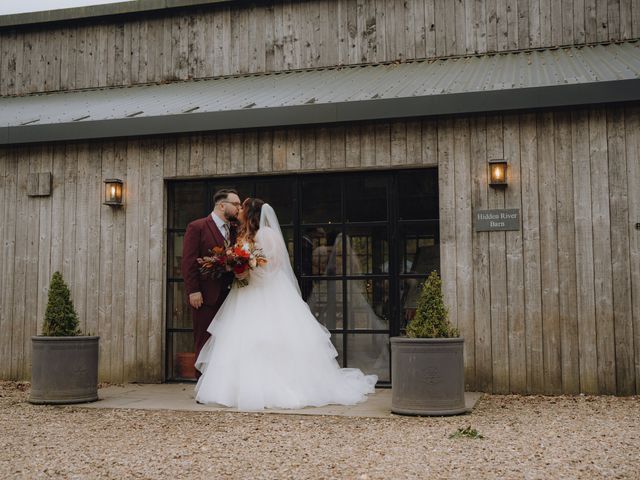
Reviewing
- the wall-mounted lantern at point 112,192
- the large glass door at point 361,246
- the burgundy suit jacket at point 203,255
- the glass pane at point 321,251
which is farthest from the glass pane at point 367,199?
the wall-mounted lantern at point 112,192

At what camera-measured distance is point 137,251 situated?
880 cm

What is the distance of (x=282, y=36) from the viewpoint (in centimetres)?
1037

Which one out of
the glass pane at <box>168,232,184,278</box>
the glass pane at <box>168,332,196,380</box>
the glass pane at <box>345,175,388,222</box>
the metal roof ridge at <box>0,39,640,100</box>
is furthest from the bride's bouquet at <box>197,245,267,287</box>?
the metal roof ridge at <box>0,39,640,100</box>

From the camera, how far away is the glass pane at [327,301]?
27.3 feet

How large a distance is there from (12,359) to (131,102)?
363 centimetres

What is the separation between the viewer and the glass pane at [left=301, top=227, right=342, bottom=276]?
834 cm

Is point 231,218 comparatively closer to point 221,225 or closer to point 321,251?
point 221,225

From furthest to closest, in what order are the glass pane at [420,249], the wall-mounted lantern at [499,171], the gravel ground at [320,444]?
the glass pane at [420,249] → the wall-mounted lantern at [499,171] → the gravel ground at [320,444]

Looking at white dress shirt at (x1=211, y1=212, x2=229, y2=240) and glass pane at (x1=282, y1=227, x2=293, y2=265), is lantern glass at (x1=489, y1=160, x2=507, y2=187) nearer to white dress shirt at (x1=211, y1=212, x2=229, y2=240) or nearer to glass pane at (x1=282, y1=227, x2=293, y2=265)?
glass pane at (x1=282, y1=227, x2=293, y2=265)

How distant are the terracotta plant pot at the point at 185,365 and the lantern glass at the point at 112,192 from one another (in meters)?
2.00

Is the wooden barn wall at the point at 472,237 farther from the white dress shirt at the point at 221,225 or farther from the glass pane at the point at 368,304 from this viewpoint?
the white dress shirt at the point at 221,225

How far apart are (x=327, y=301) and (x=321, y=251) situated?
580mm

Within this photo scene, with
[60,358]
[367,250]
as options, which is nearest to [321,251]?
[367,250]

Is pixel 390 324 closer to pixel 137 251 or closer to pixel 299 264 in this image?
pixel 299 264
